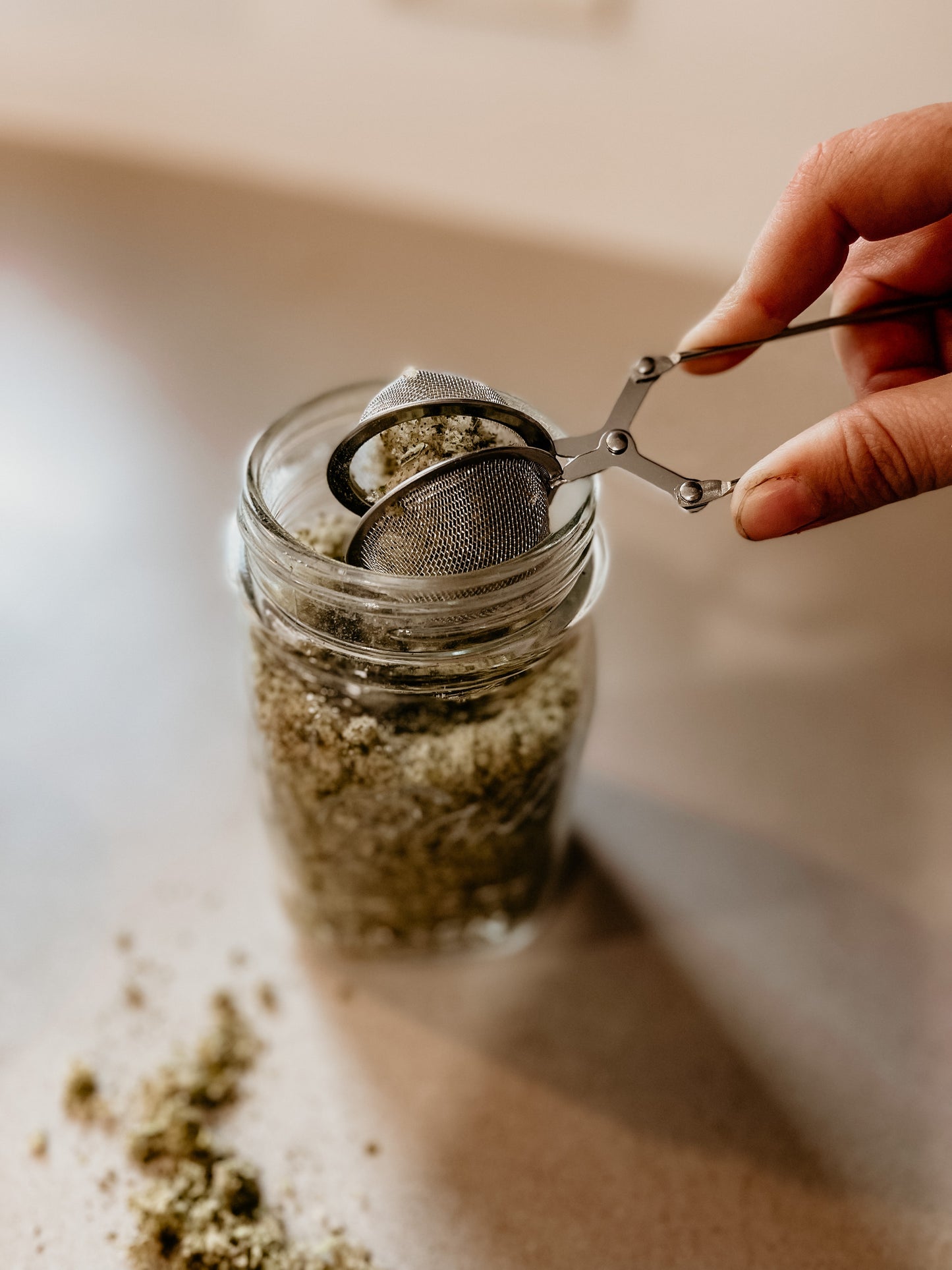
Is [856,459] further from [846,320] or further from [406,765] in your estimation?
[406,765]

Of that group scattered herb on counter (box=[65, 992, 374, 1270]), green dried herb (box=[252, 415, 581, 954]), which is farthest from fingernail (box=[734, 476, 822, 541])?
scattered herb on counter (box=[65, 992, 374, 1270])

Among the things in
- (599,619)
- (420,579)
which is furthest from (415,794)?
(599,619)

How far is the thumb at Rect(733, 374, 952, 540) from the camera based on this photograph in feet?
1.73

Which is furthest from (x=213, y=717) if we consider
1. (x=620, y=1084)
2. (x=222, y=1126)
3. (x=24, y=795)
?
(x=620, y=1084)

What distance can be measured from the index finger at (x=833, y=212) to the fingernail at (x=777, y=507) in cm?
15

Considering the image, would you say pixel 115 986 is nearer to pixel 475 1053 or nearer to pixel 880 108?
pixel 475 1053

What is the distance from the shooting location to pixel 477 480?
0.53 m

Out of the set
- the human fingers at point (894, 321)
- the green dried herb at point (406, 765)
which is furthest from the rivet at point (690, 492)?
the human fingers at point (894, 321)

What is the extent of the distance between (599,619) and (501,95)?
0.85 m

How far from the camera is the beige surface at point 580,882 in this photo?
642mm

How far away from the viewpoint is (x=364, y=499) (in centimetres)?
58

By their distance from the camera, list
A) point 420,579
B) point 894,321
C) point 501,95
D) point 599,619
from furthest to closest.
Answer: point 501,95 < point 599,619 < point 894,321 < point 420,579

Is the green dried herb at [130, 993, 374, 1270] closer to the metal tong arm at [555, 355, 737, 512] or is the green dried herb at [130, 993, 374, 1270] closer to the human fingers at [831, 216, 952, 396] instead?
the metal tong arm at [555, 355, 737, 512]

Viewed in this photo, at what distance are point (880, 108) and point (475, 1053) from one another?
1164 millimetres
